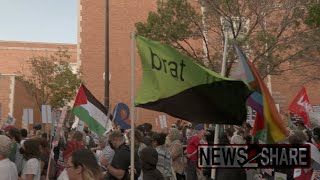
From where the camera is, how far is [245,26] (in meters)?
24.4

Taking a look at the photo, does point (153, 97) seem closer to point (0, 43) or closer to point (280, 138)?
point (280, 138)

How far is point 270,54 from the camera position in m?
23.1

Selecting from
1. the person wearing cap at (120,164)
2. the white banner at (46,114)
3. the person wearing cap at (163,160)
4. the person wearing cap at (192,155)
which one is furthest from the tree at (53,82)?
the person wearing cap at (120,164)

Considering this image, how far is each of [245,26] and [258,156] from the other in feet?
57.3

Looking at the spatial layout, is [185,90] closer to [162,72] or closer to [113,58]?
[162,72]

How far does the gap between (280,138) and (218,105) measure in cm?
96

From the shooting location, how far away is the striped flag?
639 cm

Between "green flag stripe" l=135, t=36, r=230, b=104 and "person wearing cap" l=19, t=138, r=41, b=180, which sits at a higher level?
"green flag stripe" l=135, t=36, r=230, b=104

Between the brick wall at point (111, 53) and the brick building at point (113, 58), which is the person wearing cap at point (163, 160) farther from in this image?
the brick wall at point (111, 53)

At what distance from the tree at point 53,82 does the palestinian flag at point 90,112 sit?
878 inches

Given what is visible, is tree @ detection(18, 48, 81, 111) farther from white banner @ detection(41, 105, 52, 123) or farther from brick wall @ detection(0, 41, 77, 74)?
white banner @ detection(41, 105, 52, 123)

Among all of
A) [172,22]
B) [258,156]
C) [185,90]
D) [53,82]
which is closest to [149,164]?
[185,90]

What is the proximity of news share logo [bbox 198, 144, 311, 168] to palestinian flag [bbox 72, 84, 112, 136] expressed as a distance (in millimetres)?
2924

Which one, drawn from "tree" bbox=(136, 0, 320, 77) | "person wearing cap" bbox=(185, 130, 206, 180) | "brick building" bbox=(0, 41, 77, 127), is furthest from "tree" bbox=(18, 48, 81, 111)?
"person wearing cap" bbox=(185, 130, 206, 180)
